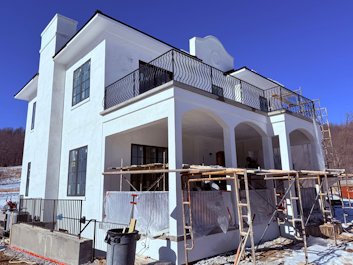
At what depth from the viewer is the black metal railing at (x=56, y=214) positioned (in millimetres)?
10930

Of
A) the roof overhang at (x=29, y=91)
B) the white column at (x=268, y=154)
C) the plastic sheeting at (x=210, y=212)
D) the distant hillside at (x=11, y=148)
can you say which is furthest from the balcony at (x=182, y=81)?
the distant hillside at (x=11, y=148)

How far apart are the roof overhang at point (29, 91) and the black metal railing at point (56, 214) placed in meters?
7.89

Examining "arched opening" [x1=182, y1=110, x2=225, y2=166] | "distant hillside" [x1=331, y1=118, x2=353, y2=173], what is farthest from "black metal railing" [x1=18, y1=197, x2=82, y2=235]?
"distant hillside" [x1=331, y1=118, x2=353, y2=173]

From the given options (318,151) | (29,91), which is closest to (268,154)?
(318,151)

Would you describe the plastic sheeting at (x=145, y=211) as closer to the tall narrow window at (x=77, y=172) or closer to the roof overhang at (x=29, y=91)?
the tall narrow window at (x=77, y=172)

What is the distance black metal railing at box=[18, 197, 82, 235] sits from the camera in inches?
430

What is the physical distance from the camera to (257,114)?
11281 mm

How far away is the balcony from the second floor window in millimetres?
2060

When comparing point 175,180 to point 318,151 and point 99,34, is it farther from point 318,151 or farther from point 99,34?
point 318,151

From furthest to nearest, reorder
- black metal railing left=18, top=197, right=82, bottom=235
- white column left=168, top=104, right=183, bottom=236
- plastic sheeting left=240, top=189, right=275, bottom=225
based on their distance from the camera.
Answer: black metal railing left=18, top=197, right=82, bottom=235, plastic sheeting left=240, top=189, right=275, bottom=225, white column left=168, top=104, right=183, bottom=236

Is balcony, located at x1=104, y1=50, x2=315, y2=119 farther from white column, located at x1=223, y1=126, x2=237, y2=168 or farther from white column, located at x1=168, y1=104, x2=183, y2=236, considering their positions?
white column, located at x1=168, y1=104, x2=183, y2=236

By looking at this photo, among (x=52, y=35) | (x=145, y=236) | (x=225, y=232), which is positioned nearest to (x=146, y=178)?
(x=145, y=236)

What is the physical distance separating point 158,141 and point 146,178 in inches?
74.5

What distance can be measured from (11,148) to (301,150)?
75908mm
